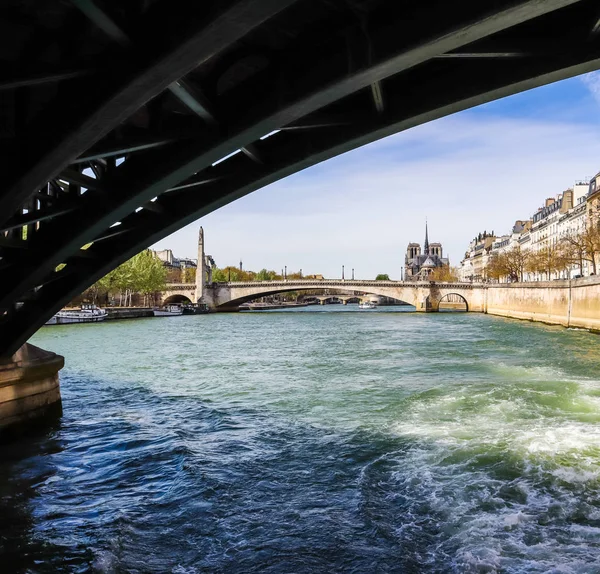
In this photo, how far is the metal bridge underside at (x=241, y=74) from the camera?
3795 millimetres

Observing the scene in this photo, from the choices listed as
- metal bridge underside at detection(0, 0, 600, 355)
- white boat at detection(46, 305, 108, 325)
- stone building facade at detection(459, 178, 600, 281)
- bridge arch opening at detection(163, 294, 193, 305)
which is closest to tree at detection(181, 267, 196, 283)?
bridge arch opening at detection(163, 294, 193, 305)

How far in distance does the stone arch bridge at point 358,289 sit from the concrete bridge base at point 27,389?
65.4 m

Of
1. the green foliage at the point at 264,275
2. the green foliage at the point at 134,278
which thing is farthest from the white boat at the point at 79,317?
the green foliage at the point at 264,275

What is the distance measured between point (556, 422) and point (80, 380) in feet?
47.5

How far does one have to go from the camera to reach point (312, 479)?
27.3 feet

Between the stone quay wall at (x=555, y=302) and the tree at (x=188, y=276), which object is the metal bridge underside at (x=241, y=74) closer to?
the stone quay wall at (x=555, y=302)

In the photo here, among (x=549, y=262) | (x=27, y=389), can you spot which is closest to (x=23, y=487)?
(x=27, y=389)

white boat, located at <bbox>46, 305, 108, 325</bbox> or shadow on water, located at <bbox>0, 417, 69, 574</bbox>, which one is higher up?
white boat, located at <bbox>46, 305, 108, 325</bbox>

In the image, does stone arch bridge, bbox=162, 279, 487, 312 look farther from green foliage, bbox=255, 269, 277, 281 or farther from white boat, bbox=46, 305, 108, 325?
green foliage, bbox=255, 269, 277, 281

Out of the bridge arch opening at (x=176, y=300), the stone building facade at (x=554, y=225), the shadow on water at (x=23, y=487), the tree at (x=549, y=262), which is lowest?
the shadow on water at (x=23, y=487)

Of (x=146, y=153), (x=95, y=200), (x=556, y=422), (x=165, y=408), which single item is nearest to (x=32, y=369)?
(x=165, y=408)

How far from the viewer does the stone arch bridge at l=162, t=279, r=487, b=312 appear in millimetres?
82875

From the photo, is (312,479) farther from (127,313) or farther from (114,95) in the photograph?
(127,313)

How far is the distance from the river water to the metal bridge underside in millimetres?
3759
